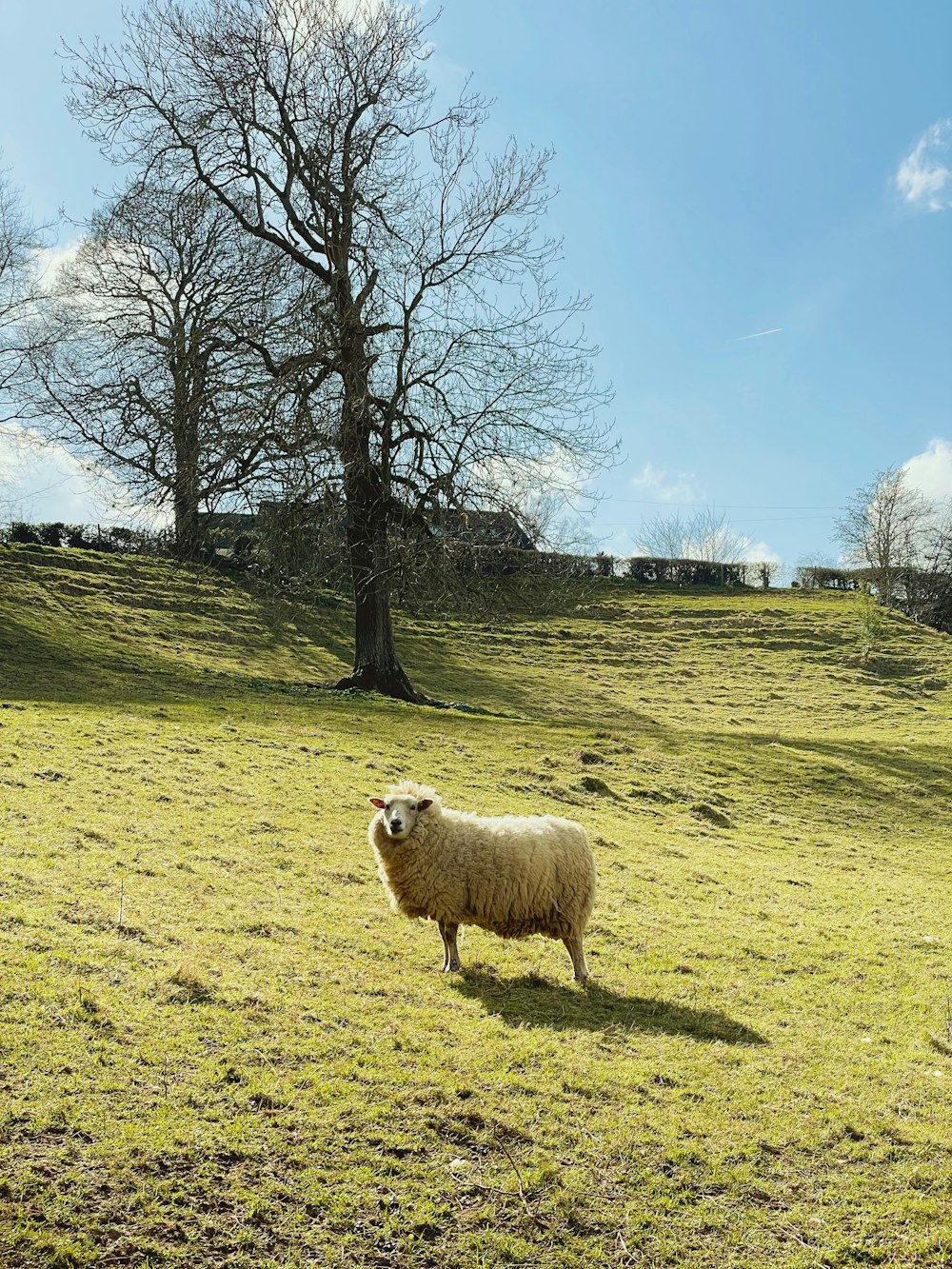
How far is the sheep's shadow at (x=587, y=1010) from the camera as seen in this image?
7.78m

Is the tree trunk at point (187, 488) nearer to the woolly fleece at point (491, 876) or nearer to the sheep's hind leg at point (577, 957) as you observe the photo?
the woolly fleece at point (491, 876)

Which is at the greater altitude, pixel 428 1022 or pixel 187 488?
pixel 187 488

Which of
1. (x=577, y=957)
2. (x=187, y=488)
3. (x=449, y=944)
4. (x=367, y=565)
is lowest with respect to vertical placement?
(x=577, y=957)

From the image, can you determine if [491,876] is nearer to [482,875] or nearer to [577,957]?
[482,875]

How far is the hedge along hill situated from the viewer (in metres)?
5.03

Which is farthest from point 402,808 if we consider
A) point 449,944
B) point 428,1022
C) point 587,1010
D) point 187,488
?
point 187,488

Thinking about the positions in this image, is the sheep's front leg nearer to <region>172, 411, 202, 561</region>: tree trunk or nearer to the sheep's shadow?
the sheep's shadow

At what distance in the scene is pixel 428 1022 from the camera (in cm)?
727

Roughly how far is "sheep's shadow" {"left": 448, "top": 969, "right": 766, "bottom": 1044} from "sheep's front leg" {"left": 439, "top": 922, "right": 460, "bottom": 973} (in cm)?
13

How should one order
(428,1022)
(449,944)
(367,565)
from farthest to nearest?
(367,565), (449,944), (428,1022)

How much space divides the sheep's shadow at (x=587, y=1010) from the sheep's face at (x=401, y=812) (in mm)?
1368

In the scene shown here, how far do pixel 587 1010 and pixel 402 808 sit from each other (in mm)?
2400

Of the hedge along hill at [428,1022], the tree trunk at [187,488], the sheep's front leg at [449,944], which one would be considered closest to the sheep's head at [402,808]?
the sheep's front leg at [449,944]

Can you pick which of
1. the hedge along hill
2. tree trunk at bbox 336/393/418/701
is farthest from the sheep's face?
tree trunk at bbox 336/393/418/701
